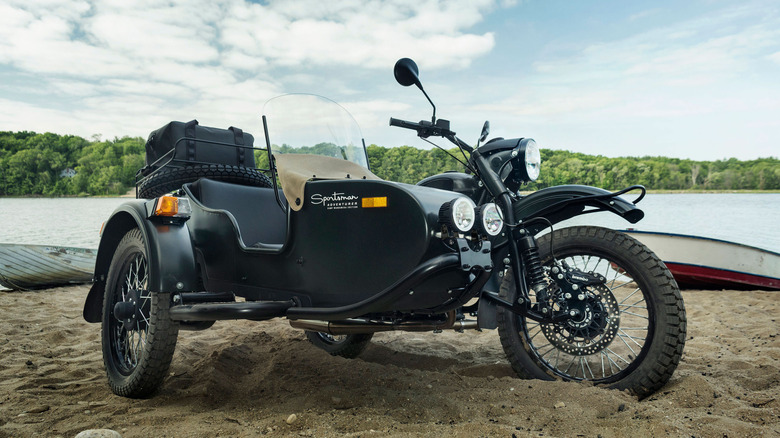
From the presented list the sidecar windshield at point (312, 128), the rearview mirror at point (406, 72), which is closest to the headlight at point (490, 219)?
the rearview mirror at point (406, 72)

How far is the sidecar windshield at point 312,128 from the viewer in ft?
9.86

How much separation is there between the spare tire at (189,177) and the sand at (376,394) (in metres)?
1.23

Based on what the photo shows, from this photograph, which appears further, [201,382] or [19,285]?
[19,285]

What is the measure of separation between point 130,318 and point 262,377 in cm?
88

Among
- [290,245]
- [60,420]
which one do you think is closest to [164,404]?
[60,420]

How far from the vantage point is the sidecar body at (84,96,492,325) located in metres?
2.33

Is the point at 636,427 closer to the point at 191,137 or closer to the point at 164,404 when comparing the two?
the point at 164,404

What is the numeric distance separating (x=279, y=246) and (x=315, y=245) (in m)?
0.33

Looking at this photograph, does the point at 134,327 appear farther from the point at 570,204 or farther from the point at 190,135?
the point at 570,204

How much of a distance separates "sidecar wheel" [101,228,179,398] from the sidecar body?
134 mm

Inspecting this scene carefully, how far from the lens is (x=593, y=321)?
277cm

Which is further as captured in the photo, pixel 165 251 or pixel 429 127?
pixel 429 127

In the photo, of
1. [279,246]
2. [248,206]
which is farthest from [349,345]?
[279,246]

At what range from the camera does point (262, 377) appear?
3.22 m
